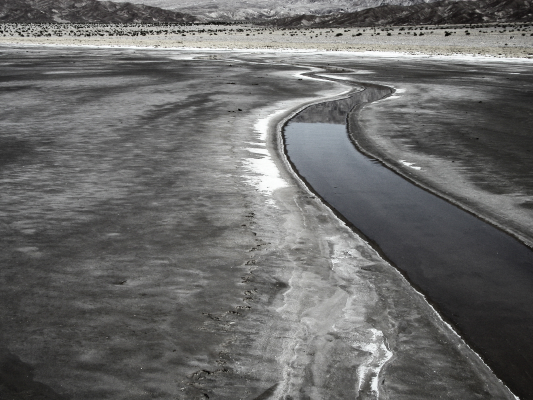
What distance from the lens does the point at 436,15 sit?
12456 centimetres

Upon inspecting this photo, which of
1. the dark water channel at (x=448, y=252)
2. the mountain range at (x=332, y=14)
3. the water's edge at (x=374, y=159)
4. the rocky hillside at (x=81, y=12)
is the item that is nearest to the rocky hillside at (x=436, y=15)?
the mountain range at (x=332, y=14)

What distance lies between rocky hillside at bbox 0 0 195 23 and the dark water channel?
170616 millimetres

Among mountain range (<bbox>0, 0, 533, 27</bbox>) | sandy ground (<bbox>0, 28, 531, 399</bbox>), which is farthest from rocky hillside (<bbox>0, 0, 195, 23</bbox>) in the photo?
sandy ground (<bbox>0, 28, 531, 399</bbox>)

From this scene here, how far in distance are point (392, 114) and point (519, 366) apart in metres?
11.3

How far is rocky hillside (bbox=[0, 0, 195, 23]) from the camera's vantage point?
169 metres

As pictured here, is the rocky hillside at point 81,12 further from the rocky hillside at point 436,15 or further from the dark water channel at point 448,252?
the dark water channel at point 448,252

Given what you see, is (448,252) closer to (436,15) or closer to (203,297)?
(203,297)

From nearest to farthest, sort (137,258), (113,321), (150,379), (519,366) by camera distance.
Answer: (150,379)
(519,366)
(113,321)
(137,258)

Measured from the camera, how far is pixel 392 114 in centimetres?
1493

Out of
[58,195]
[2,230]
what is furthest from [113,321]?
[58,195]

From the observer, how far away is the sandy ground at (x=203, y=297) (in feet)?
12.9

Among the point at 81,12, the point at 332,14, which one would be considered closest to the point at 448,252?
the point at 332,14

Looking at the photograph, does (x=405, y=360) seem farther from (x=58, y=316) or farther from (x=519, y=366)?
(x=58, y=316)

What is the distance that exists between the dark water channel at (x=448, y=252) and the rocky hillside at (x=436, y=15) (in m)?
110
